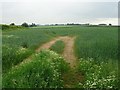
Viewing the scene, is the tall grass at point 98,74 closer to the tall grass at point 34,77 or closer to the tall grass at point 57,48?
the tall grass at point 34,77

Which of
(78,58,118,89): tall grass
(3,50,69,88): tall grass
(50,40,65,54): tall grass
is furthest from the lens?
(50,40,65,54): tall grass

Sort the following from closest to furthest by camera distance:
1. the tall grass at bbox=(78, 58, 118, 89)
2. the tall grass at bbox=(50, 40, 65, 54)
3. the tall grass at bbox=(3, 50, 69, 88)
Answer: the tall grass at bbox=(78, 58, 118, 89), the tall grass at bbox=(3, 50, 69, 88), the tall grass at bbox=(50, 40, 65, 54)

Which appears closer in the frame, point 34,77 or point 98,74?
point 34,77

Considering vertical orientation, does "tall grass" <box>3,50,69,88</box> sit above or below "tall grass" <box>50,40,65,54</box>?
below

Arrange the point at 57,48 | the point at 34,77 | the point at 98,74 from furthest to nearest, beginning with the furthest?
the point at 57,48 < the point at 98,74 < the point at 34,77

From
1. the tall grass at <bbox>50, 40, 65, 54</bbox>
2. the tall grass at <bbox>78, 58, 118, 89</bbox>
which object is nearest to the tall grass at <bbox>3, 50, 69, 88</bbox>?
the tall grass at <bbox>78, 58, 118, 89</bbox>

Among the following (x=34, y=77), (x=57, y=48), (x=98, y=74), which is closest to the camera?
(x=34, y=77)

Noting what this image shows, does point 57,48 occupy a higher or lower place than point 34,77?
higher

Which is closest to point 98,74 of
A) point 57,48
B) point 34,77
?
point 34,77

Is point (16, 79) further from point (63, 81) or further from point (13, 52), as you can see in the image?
point (13, 52)

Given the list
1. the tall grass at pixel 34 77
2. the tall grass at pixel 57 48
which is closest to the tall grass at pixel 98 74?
the tall grass at pixel 34 77

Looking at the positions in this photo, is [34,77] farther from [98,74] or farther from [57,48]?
[57,48]

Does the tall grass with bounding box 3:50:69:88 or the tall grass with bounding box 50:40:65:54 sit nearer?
the tall grass with bounding box 3:50:69:88

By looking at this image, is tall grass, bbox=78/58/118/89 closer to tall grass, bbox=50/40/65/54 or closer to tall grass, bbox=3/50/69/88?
tall grass, bbox=3/50/69/88
